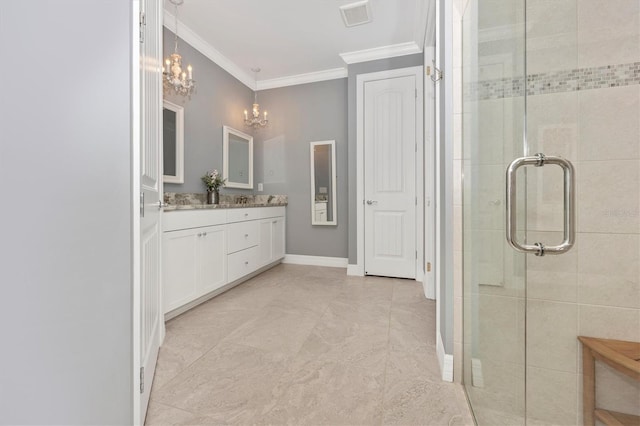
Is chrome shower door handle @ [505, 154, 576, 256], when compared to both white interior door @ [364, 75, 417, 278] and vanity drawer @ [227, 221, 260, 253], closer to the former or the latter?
white interior door @ [364, 75, 417, 278]

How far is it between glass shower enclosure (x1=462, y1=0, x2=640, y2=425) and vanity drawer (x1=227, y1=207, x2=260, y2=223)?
2348 millimetres

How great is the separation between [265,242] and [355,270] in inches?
46.6

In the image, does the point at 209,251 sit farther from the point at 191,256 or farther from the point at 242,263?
the point at 242,263

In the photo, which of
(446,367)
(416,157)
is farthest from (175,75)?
(446,367)

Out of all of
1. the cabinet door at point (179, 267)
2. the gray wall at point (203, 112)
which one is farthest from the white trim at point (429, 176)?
the gray wall at point (203, 112)

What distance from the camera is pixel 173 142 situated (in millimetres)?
2814

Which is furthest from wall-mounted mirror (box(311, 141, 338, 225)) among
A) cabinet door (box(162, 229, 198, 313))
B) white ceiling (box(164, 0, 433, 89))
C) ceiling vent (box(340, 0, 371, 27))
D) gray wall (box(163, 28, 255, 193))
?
cabinet door (box(162, 229, 198, 313))

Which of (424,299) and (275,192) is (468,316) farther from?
(275,192)

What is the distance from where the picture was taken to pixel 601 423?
93cm

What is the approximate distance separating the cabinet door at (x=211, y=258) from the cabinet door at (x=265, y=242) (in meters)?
0.74

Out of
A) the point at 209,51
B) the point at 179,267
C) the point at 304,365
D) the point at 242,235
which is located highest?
the point at 209,51

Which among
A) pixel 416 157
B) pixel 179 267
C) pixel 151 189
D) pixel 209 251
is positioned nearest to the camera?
pixel 151 189

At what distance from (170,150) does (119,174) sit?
217 cm

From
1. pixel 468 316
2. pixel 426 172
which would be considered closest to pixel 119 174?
pixel 468 316
